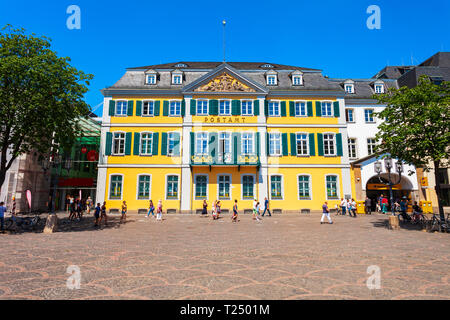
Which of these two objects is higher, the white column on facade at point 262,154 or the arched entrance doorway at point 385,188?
the white column on facade at point 262,154

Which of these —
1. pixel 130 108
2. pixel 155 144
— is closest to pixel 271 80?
pixel 155 144

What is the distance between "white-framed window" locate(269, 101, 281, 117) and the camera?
25.5 meters

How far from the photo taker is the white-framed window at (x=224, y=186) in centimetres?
2412

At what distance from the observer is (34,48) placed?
1387 centimetres

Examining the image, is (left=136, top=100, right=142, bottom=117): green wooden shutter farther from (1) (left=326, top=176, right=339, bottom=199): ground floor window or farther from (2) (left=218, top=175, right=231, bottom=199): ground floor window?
(1) (left=326, top=176, right=339, bottom=199): ground floor window

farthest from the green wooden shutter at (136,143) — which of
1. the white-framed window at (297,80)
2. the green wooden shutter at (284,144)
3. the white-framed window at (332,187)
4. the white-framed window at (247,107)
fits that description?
the white-framed window at (332,187)

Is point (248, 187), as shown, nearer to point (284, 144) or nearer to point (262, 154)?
point (262, 154)

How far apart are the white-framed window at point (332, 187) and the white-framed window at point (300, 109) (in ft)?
21.0

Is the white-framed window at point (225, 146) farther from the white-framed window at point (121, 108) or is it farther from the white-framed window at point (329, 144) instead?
the white-framed window at point (121, 108)

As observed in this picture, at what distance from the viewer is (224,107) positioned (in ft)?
83.0

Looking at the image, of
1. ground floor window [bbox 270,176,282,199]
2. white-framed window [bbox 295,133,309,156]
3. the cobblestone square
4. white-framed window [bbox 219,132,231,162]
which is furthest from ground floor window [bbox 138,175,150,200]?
white-framed window [bbox 295,133,309,156]

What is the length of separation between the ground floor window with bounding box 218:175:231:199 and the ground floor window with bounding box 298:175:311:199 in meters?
6.53
